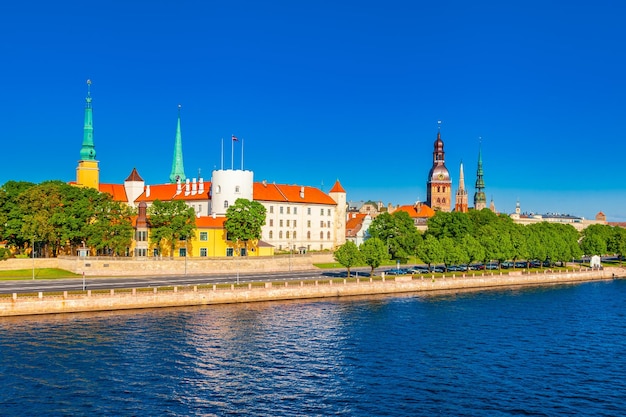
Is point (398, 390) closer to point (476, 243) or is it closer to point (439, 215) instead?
point (476, 243)

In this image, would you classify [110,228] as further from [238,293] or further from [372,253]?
[372,253]

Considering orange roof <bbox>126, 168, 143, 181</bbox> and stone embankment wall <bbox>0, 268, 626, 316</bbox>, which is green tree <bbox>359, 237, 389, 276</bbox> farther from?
orange roof <bbox>126, 168, 143, 181</bbox>

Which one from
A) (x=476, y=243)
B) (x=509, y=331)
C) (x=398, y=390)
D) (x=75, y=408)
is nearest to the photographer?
(x=75, y=408)

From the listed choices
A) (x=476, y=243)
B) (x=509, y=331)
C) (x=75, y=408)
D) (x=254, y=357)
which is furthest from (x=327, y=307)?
(x=476, y=243)

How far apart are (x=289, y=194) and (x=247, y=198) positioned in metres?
21.1

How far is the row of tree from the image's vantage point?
109m

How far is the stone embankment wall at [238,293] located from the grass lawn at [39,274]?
896 inches

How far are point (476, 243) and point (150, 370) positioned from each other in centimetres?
8860

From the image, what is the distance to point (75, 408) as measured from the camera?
40719 millimetres

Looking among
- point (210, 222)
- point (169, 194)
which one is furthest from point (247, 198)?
point (169, 194)

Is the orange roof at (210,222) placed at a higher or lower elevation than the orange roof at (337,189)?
lower

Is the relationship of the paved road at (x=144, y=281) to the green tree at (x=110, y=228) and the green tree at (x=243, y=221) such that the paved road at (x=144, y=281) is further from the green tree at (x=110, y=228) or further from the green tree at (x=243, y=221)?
the green tree at (x=110, y=228)

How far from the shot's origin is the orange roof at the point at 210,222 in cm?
11591

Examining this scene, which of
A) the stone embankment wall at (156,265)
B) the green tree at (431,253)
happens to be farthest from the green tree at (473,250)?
the stone embankment wall at (156,265)
